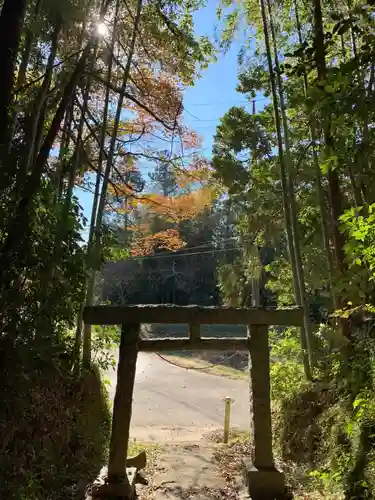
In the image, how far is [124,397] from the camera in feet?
11.9

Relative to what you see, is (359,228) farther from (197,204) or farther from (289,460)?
(197,204)

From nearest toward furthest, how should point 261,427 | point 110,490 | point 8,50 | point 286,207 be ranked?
point 8,50 < point 110,490 < point 261,427 < point 286,207

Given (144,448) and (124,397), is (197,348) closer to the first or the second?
(124,397)

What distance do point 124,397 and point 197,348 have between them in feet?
2.26

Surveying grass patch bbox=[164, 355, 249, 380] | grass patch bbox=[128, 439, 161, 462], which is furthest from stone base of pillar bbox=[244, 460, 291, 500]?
grass patch bbox=[164, 355, 249, 380]

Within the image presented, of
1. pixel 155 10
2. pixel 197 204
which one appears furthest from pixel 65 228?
pixel 197 204

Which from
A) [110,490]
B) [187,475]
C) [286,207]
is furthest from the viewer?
[286,207]

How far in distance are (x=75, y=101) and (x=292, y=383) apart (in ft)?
11.2

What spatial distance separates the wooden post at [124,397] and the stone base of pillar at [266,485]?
988mm

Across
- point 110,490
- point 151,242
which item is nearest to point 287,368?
point 110,490

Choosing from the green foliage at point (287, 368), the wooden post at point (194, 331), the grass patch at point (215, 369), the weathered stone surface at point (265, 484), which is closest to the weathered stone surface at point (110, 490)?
the weathered stone surface at point (265, 484)

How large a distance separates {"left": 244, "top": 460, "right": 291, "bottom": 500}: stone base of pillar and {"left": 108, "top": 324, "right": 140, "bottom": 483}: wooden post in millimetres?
988

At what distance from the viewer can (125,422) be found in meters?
3.60

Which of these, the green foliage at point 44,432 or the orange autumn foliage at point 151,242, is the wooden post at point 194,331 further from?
the orange autumn foliage at point 151,242
